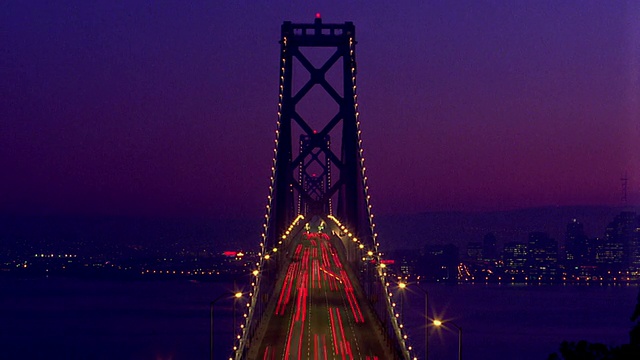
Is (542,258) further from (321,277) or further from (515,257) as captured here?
(321,277)

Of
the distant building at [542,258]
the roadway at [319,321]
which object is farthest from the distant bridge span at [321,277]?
the distant building at [542,258]

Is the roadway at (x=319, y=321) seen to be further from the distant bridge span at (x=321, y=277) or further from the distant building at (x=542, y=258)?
the distant building at (x=542, y=258)

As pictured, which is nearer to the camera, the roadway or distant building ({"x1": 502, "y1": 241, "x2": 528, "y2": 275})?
the roadway

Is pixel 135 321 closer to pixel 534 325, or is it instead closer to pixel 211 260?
pixel 534 325

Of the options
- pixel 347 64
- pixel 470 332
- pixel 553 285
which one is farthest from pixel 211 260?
pixel 347 64

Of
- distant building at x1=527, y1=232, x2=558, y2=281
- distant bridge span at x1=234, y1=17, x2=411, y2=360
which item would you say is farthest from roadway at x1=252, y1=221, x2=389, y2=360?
distant building at x1=527, y1=232, x2=558, y2=281

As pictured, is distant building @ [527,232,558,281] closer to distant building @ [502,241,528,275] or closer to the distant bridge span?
distant building @ [502,241,528,275]

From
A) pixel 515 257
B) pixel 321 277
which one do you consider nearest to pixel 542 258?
pixel 515 257
